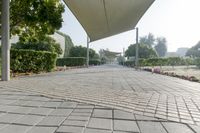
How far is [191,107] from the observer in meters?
4.95

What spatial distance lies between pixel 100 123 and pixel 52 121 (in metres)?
0.79

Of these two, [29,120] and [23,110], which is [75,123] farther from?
[23,110]

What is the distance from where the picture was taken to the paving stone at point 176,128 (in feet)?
11.1

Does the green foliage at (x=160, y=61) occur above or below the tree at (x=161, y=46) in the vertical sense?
below

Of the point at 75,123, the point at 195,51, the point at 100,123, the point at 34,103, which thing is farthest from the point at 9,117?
the point at 195,51

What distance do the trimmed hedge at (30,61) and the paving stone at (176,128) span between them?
10.6 meters

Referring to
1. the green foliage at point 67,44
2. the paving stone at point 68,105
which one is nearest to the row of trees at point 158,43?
the green foliage at point 67,44

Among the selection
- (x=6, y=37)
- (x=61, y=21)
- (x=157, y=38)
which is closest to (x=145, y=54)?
(x=61, y=21)

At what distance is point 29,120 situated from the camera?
3.75 m

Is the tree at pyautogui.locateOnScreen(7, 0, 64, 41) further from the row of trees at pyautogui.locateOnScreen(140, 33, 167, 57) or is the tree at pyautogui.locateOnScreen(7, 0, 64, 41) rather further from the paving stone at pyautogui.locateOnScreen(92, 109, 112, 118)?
the row of trees at pyautogui.locateOnScreen(140, 33, 167, 57)

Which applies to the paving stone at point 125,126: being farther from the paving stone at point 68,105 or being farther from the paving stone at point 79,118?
the paving stone at point 68,105

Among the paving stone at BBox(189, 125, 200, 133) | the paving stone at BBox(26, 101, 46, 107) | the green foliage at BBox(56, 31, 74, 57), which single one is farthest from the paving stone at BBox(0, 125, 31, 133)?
the green foliage at BBox(56, 31, 74, 57)

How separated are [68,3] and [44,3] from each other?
2.11 m

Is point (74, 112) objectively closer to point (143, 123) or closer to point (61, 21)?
point (143, 123)
